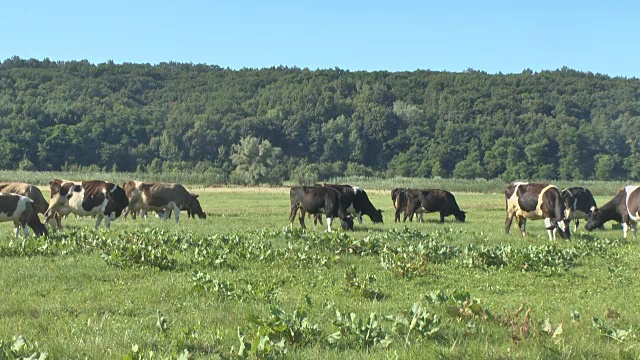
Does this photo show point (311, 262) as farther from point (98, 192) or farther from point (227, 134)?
point (227, 134)

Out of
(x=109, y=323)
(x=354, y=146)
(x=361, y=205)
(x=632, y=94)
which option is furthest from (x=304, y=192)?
(x=632, y=94)

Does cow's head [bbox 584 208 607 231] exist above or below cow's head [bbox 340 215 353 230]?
above

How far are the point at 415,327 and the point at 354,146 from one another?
5151 inches

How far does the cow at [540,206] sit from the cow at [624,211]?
8.06 feet

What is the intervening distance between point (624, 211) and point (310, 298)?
17.8 meters

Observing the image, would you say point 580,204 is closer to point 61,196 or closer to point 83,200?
point 83,200

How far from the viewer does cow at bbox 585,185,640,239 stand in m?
22.8

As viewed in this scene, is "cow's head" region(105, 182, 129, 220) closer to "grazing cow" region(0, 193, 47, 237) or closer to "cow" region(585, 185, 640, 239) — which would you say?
"grazing cow" region(0, 193, 47, 237)

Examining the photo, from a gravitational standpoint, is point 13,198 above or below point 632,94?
below

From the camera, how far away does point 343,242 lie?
52.5ft

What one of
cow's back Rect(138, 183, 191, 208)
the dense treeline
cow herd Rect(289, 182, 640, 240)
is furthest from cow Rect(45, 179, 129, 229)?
the dense treeline

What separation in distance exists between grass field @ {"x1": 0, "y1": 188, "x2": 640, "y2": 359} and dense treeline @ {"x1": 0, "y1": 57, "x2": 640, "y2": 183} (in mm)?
71512

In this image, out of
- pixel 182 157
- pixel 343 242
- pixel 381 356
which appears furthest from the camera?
pixel 182 157

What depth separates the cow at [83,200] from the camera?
74.5 feet
